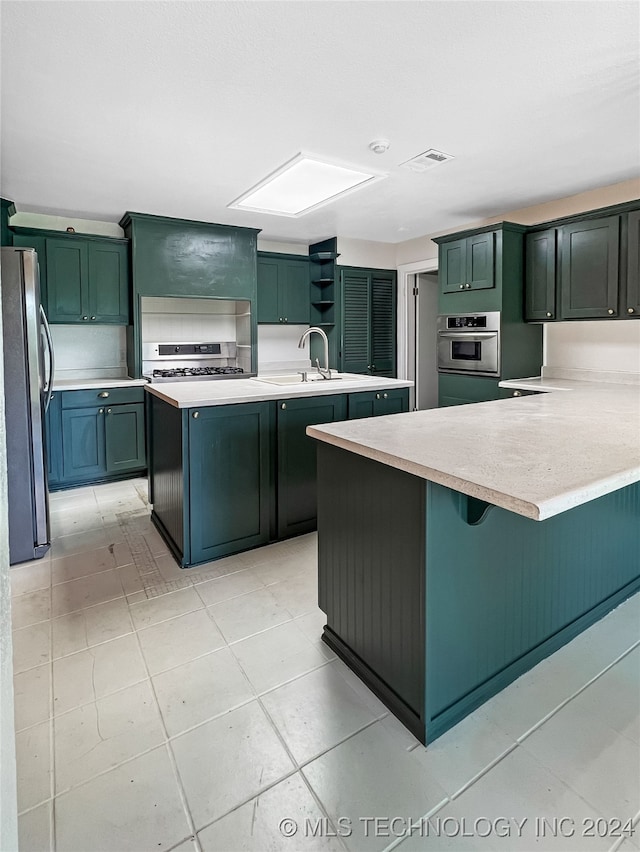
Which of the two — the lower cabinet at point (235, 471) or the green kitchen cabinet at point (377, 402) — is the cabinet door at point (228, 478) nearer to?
the lower cabinet at point (235, 471)

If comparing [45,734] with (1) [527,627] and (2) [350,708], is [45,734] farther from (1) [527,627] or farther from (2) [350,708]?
(1) [527,627]

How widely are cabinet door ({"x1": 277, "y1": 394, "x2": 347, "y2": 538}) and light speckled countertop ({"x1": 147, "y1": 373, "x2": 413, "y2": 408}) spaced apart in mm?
56

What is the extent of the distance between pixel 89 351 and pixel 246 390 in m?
2.59

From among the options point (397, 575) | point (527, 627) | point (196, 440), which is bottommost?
point (527, 627)

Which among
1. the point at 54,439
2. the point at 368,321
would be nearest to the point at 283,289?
the point at 368,321

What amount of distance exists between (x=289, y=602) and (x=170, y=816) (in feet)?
3.64

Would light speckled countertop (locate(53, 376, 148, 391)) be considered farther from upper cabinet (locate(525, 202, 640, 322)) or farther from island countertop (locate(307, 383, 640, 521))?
upper cabinet (locate(525, 202, 640, 322))

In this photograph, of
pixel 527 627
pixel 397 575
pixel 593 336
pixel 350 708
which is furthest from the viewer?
pixel 593 336

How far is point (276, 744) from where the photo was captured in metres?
1.56

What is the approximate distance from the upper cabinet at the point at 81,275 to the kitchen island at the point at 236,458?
171 cm

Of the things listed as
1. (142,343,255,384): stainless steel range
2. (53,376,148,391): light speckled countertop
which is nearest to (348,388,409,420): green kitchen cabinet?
(142,343,255,384): stainless steel range

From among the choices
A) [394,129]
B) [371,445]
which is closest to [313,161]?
[394,129]

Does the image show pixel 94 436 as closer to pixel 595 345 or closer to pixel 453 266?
pixel 453 266

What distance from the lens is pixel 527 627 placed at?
184cm
